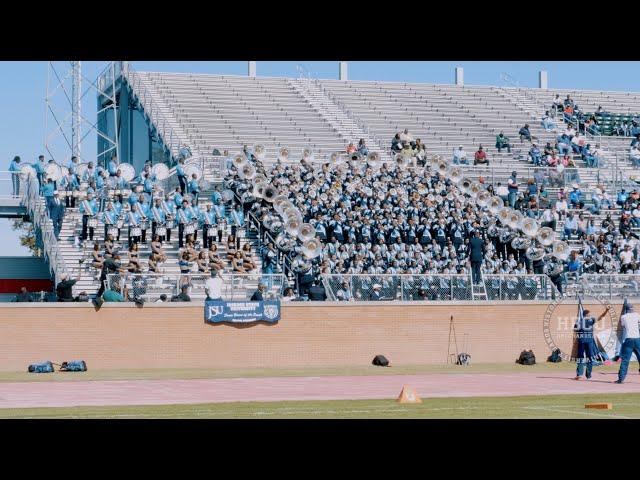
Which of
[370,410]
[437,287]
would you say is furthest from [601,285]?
[370,410]

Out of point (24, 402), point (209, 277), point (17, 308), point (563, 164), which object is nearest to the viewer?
point (24, 402)

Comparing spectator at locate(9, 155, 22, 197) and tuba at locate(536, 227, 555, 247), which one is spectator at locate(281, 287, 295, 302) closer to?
tuba at locate(536, 227, 555, 247)

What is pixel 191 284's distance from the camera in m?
26.7

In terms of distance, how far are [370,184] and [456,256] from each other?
3.93 m

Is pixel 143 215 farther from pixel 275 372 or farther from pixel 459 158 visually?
pixel 459 158

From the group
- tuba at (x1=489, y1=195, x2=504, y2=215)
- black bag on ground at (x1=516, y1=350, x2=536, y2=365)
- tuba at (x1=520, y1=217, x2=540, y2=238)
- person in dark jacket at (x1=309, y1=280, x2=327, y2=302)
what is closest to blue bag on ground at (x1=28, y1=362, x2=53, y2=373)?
person in dark jacket at (x1=309, y1=280, x2=327, y2=302)

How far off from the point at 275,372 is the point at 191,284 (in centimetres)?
326

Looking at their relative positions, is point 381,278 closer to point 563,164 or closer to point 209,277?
point 209,277

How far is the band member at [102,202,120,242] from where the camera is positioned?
1136 inches

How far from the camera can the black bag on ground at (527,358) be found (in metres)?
28.3

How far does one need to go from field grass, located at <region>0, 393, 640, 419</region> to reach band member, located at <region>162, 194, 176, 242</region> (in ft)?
43.9
